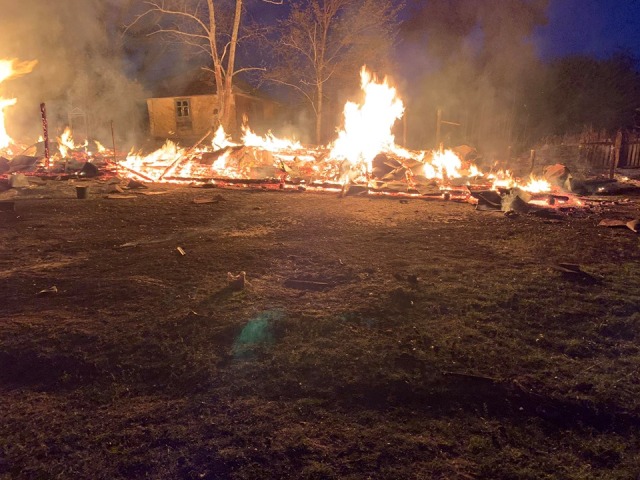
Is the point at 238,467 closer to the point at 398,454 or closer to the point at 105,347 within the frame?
the point at 398,454

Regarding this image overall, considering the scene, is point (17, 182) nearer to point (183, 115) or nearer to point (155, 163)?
point (155, 163)

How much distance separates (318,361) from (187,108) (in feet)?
115

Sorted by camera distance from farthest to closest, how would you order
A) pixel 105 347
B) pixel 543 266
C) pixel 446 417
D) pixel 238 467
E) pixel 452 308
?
1. pixel 543 266
2. pixel 452 308
3. pixel 105 347
4. pixel 446 417
5. pixel 238 467

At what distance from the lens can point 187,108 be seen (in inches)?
1366

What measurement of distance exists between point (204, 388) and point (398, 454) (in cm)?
140

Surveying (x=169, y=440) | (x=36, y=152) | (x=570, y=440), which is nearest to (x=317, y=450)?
(x=169, y=440)

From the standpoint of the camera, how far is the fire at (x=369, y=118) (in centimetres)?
1581

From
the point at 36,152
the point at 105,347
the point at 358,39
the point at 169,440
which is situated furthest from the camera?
the point at 358,39

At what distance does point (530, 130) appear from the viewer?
25.7 metres

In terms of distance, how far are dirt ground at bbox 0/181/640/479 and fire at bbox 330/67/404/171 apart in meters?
10.0

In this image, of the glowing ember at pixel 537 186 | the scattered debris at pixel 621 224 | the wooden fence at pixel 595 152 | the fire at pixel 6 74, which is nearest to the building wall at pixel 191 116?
the fire at pixel 6 74

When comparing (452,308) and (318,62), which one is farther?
Answer: (318,62)

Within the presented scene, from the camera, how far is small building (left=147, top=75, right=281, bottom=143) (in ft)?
111

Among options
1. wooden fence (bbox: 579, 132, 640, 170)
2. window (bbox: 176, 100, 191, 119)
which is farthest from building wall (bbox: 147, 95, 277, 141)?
wooden fence (bbox: 579, 132, 640, 170)
